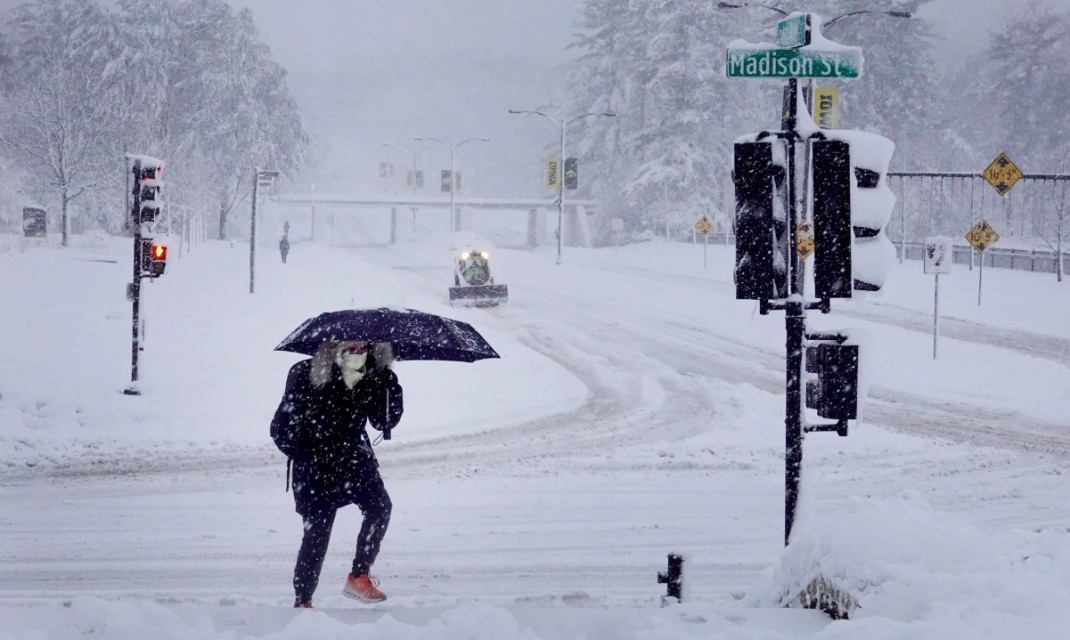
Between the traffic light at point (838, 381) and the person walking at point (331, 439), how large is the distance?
9.03 ft

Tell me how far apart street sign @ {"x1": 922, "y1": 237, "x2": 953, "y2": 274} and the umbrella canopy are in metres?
15.0

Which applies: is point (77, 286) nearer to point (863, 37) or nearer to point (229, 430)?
point (229, 430)

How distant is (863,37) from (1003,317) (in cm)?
3420

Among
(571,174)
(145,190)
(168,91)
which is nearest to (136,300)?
(145,190)

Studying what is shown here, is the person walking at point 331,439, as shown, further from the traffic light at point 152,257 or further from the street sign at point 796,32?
the traffic light at point 152,257

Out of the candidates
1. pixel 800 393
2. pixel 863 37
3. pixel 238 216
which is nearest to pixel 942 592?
pixel 800 393

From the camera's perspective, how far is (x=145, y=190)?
14.4 metres

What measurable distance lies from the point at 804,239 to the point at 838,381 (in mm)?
1764

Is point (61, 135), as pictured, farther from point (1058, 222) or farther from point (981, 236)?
point (1058, 222)

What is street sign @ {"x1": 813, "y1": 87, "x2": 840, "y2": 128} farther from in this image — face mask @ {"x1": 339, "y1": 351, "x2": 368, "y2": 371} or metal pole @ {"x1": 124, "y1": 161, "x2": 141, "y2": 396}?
face mask @ {"x1": 339, "y1": 351, "x2": 368, "y2": 371}

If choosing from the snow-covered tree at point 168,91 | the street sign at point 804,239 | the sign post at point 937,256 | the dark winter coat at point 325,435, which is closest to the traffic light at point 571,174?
the snow-covered tree at point 168,91

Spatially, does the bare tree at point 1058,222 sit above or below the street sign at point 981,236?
above

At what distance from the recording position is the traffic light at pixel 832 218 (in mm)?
6141

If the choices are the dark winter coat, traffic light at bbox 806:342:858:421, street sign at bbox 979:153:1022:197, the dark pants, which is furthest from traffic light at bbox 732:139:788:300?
street sign at bbox 979:153:1022:197
